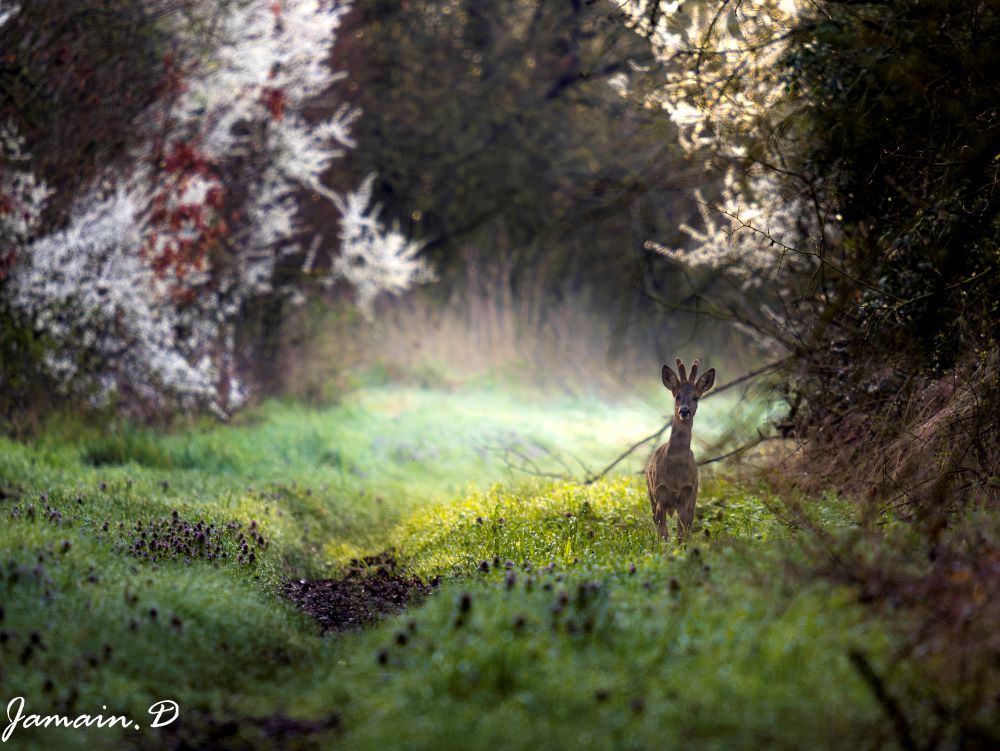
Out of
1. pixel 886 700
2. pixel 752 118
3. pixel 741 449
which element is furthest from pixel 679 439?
pixel 886 700

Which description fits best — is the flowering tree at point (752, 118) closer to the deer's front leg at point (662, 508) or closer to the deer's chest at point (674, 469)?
the deer's chest at point (674, 469)

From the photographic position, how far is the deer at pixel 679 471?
775 centimetres

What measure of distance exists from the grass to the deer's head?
91 centimetres

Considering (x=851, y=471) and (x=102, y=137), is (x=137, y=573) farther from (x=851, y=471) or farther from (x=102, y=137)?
(x=102, y=137)

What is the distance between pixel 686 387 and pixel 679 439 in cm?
39

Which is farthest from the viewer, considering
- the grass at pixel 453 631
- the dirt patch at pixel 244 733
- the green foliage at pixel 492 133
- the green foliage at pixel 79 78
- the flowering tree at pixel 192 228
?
the green foliage at pixel 492 133

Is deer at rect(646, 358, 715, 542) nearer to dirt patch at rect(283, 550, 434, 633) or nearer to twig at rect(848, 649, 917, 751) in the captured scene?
dirt patch at rect(283, 550, 434, 633)

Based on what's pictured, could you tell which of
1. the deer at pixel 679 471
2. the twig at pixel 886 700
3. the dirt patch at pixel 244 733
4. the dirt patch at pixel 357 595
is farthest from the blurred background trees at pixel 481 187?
the dirt patch at pixel 244 733

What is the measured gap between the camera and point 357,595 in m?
7.89

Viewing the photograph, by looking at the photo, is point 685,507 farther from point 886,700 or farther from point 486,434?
point 486,434

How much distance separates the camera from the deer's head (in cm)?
786

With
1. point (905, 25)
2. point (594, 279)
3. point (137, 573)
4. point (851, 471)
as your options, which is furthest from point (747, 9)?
point (594, 279)

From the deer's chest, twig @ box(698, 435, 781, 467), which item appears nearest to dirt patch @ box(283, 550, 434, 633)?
the deer's chest

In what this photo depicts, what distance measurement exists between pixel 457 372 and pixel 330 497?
10.3 m
